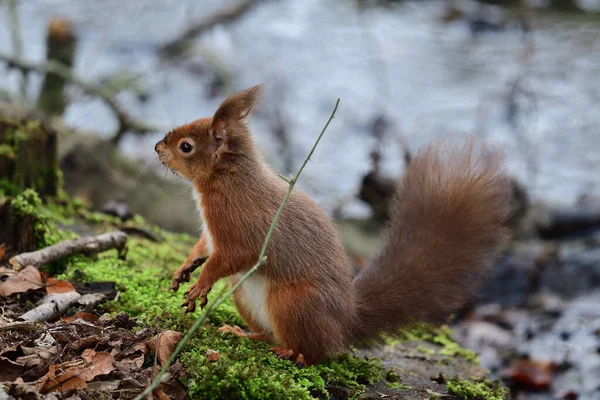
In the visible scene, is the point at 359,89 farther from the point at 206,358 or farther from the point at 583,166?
the point at 206,358

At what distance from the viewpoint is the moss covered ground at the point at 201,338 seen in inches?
87.5

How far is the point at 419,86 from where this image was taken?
9.64 metres

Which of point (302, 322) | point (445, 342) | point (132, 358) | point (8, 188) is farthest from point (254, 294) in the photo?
point (8, 188)

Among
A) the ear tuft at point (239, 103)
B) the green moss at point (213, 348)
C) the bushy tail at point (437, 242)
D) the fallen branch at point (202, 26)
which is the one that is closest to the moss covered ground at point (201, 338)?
the green moss at point (213, 348)

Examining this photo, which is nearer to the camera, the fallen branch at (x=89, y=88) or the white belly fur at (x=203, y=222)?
the white belly fur at (x=203, y=222)

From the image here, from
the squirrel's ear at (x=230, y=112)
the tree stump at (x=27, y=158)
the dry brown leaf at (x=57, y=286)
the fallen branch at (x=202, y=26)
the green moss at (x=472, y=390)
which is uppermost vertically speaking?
the fallen branch at (x=202, y=26)

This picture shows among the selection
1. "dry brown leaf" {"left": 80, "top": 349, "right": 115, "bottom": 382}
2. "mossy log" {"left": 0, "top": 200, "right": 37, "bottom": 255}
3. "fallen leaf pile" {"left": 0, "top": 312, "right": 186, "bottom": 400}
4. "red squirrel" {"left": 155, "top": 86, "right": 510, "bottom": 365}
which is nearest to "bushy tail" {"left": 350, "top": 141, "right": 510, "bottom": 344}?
"red squirrel" {"left": 155, "top": 86, "right": 510, "bottom": 365}

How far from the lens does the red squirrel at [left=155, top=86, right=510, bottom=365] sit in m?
2.69

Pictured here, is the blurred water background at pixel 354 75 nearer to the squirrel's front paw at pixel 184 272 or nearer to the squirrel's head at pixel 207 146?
the squirrel's head at pixel 207 146

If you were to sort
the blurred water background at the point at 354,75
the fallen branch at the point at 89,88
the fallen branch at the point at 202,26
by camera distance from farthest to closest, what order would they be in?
the fallen branch at the point at 202,26, the blurred water background at the point at 354,75, the fallen branch at the point at 89,88

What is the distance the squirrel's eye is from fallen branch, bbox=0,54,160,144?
3.57m

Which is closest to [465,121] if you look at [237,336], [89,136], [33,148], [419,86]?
[419,86]

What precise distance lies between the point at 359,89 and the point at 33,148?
6.00 m

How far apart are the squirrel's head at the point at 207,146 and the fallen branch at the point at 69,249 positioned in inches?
29.3
